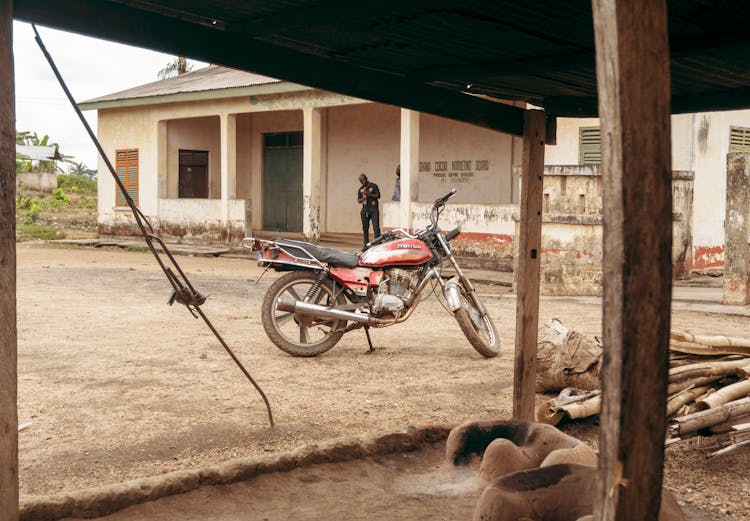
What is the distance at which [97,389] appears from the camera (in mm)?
5555

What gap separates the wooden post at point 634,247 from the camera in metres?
1.66

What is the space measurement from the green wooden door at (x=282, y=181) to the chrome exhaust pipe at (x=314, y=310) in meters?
Answer: 12.7

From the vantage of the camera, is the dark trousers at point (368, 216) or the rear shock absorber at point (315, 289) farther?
the dark trousers at point (368, 216)

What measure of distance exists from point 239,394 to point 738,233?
676 cm

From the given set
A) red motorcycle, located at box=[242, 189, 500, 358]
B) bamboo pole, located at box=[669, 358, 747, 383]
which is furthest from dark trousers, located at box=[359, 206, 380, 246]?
bamboo pole, located at box=[669, 358, 747, 383]

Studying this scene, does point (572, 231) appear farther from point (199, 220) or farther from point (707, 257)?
point (199, 220)

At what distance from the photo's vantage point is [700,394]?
4562 millimetres

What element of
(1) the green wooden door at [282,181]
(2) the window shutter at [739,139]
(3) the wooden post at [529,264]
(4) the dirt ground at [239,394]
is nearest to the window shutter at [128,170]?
(1) the green wooden door at [282,181]

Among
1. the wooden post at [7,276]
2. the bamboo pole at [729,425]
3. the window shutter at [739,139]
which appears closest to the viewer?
the wooden post at [7,276]

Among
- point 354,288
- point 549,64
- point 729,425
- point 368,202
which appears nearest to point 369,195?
point 368,202

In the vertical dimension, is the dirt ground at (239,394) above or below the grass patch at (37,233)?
below

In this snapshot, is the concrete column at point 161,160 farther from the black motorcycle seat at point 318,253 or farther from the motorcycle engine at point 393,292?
the motorcycle engine at point 393,292

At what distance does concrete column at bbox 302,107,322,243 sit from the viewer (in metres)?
15.9

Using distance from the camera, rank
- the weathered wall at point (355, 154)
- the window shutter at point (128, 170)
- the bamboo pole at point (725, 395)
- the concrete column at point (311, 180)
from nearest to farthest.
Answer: the bamboo pole at point (725, 395) → the concrete column at point (311, 180) → the weathered wall at point (355, 154) → the window shutter at point (128, 170)
